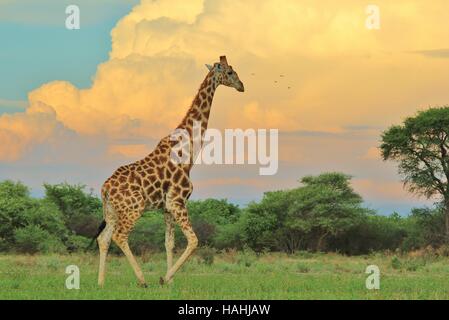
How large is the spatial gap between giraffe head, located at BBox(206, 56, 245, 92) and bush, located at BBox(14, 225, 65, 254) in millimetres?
17825

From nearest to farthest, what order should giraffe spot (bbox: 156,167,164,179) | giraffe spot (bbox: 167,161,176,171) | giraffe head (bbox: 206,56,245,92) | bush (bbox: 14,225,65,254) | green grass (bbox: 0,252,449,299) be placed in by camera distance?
green grass (bbox: 0,252,449,299)
giraffe spot (bbox: 156,167,164,179)
giraffe spot (bbox: 167,161,176,171)
giraffe head (bbox: 206,56,245,92)
bush (bbox: 14,225,65,254)

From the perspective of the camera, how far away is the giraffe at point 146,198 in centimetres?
1516

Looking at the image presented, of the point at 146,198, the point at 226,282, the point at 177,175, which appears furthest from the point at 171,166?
the point at 226,282

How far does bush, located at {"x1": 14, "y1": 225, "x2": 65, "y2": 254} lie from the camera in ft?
109

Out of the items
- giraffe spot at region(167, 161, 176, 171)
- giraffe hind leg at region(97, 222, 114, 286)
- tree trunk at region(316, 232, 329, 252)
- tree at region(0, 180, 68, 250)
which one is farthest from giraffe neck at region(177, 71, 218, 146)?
tree trunk at region(316, 232, 329, 252)

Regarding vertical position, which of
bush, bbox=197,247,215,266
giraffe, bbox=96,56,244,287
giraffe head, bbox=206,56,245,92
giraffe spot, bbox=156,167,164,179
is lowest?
bush, bbox=197,247,215,266

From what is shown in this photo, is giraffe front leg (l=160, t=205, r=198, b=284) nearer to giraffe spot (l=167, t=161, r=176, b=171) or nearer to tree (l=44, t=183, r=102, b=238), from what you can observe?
giraffe spot (l=167, t=161, r=176, b=171)

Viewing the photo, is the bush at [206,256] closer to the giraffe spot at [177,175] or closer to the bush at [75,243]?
the giraffe spot at [177,175]

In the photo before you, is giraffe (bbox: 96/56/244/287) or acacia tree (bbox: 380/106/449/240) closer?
giraffe (bbox: 96/56/244/287)

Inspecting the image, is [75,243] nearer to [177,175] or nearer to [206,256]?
[206,256]

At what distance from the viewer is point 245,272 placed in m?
21.1

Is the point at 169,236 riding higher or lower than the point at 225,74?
lower

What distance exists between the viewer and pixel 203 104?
16.7 metres

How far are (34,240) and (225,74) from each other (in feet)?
63.9
